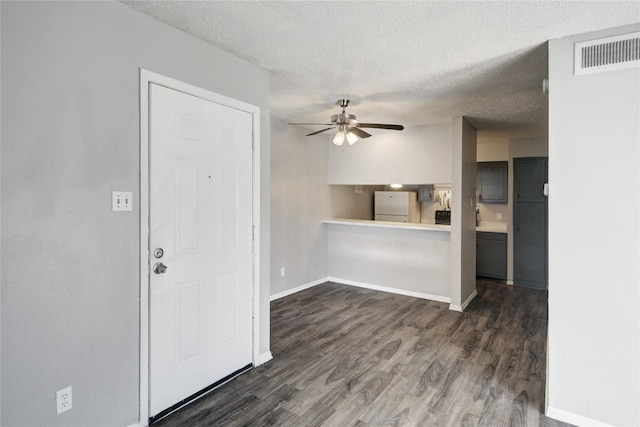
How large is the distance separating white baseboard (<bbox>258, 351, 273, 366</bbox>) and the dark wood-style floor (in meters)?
0.06

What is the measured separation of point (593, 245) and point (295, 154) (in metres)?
3.80

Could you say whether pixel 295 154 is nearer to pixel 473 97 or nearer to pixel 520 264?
pixel 473 97

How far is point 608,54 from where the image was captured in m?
2.12

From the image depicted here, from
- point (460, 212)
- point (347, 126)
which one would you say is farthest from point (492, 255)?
point (347, 126)

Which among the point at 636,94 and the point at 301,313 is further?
the point at 301,313

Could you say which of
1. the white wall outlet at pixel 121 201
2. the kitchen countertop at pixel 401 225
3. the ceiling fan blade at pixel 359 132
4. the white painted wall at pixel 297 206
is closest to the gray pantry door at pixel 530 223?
the kitchen countertop at pixel 401 225

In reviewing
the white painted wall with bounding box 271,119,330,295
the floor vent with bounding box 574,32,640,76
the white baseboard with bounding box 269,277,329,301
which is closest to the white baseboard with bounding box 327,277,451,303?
the white baseboard with bounding box 269,277,329,301

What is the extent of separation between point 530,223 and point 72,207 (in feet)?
19.6

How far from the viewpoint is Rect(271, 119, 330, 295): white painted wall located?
16.0ft

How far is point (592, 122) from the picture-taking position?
2160mm

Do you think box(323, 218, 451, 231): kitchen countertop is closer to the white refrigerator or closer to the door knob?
the white refrigerator

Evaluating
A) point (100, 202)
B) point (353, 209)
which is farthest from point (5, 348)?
point (353, 209)

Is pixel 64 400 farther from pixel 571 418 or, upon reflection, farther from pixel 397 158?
pixel 397 158

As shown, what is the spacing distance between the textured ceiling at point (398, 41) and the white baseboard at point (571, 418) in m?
2.44
